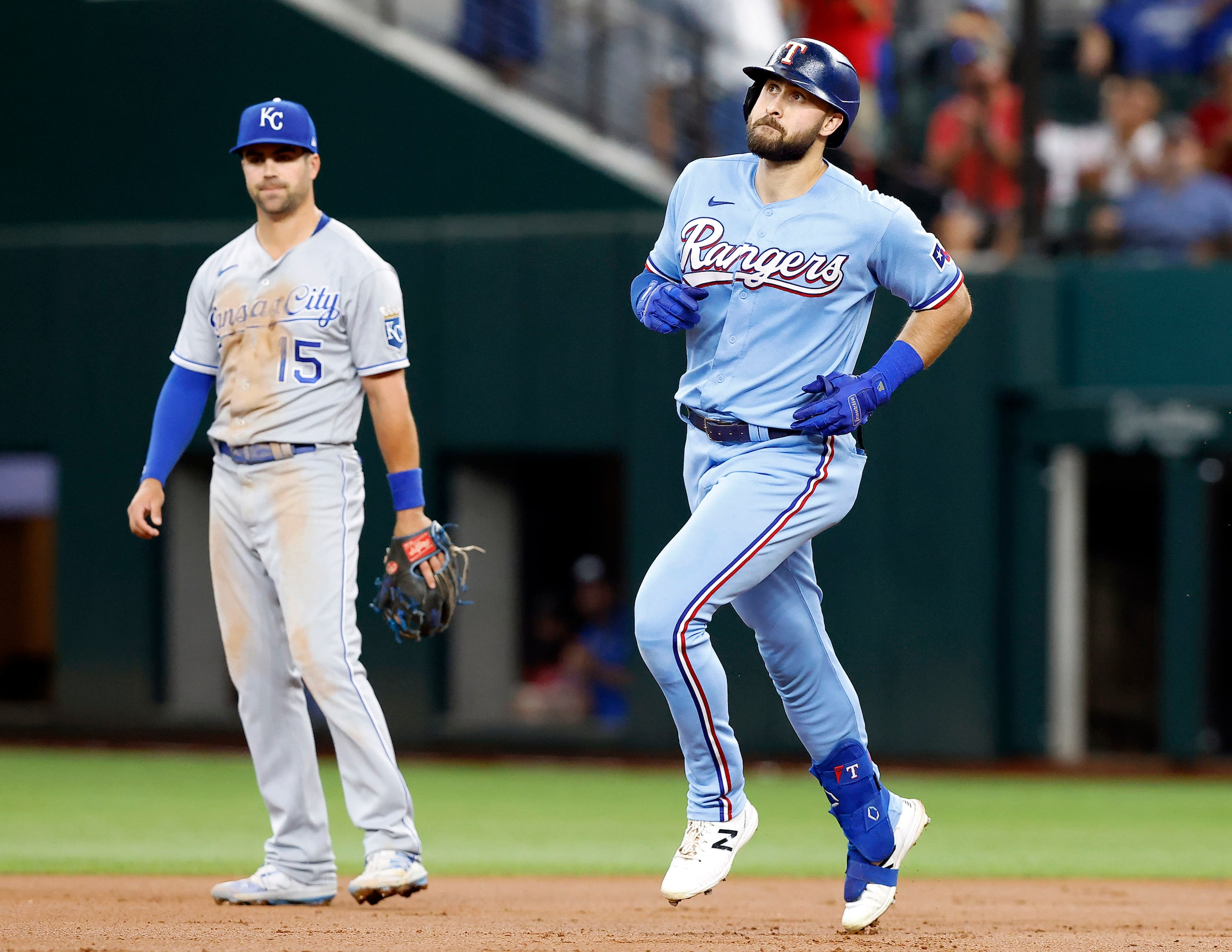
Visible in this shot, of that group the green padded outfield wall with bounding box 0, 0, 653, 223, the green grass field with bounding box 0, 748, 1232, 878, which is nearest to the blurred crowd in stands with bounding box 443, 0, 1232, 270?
the green padded outfield wall with bounding box 0, 0, 653, 223

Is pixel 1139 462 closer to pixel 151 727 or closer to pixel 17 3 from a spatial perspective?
pixel 151 727

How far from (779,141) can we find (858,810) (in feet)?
5.44

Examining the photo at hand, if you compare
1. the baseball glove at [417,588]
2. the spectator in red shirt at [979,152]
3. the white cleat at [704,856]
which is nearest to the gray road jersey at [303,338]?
the baseball glove at [417,588]

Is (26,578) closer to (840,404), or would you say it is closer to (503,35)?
(503,35)

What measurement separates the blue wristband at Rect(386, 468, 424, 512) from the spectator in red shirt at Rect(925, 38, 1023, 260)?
639cm

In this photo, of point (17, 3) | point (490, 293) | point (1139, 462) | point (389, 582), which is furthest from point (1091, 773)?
point (17, 3)

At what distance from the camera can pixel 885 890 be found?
4395mm

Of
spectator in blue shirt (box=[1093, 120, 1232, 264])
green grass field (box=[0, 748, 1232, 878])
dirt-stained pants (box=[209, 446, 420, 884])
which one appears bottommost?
green grass field (box=[0, 748, 1232, 878])

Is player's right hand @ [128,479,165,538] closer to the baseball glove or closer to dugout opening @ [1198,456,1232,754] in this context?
the baseball glove

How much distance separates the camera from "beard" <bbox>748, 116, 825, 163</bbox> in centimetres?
423

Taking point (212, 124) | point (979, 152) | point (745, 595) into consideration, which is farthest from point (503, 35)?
point (745, 595)

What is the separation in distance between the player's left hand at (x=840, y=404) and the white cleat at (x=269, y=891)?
1.90 m

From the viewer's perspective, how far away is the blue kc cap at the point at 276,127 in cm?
465

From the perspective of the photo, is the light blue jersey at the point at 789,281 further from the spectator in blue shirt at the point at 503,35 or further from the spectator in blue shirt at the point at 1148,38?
the spectator in blue shirt at the point at 1148,38
